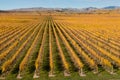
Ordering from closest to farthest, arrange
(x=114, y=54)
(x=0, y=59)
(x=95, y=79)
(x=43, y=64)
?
(x=95, y=79), (x=43, y=64), (x=0, y=59), (x=114, y=54)

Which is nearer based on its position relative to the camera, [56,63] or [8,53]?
[56,63]

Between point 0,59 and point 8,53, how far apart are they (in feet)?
10.4

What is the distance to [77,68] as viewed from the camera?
71.4ft

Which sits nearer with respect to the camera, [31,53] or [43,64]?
[43,64]

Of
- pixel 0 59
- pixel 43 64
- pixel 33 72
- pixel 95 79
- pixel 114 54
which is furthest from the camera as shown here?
pixel 114 54

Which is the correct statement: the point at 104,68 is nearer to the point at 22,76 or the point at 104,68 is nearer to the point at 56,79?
the point at 56,79

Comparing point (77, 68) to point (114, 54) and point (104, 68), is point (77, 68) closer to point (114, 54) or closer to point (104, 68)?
point (104, 68)

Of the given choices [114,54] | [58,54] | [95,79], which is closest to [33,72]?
[95,79]

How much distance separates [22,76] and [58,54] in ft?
27.4

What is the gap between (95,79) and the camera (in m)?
18.9

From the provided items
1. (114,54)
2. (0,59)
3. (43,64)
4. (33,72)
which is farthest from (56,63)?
(114,54)

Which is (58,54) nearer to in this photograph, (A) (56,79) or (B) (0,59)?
(B) (0,59)

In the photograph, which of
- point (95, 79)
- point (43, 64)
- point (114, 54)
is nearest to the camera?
point (95, 79)

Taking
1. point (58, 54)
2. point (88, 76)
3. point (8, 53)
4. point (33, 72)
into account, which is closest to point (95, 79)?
point (88, 76)
